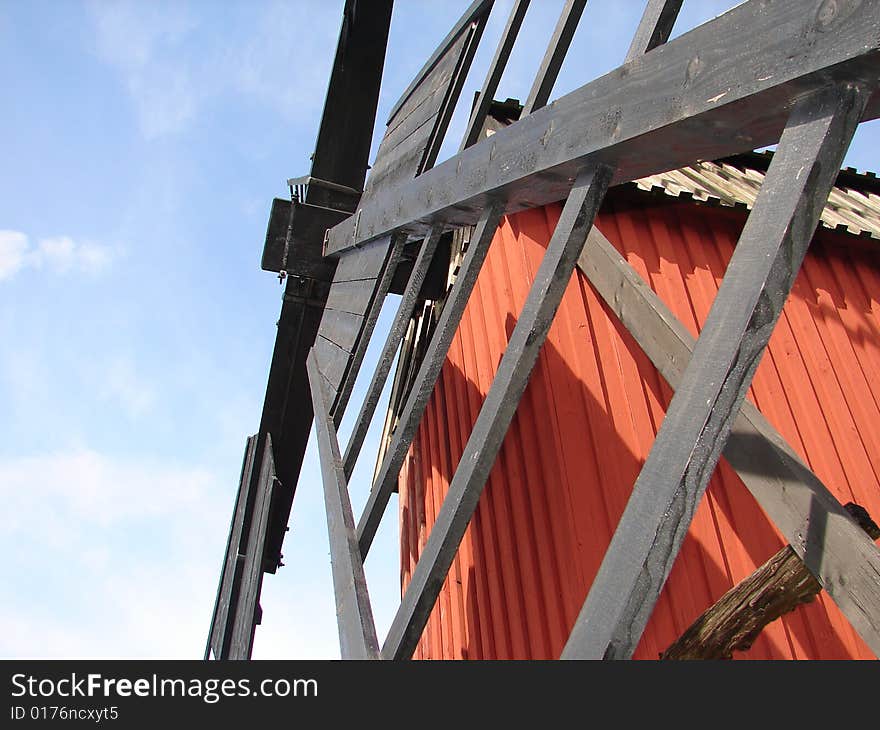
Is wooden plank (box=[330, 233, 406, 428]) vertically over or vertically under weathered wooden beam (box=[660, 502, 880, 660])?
over

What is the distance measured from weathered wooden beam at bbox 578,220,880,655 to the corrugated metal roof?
6.35 feet

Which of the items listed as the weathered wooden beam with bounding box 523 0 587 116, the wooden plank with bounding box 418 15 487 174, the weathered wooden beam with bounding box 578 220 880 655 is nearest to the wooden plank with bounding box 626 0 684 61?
the weathered wooden beam with bounding box 523 0 587 116

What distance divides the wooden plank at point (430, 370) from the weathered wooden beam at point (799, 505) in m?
0.76

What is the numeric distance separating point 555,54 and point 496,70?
0.64m

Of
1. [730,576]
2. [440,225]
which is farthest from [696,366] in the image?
[730,576]

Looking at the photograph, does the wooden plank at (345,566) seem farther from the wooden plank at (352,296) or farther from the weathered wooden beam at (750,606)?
the weathered wooden beam at (750,606)

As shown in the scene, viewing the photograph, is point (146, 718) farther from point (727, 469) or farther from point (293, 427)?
point (293, 427)

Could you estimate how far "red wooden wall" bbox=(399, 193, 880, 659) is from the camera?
3365mm

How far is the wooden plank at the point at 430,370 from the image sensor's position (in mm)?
2277

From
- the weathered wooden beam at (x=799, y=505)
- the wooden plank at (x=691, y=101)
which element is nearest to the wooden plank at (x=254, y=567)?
the weathered wooden beam at (x=799, y=505)

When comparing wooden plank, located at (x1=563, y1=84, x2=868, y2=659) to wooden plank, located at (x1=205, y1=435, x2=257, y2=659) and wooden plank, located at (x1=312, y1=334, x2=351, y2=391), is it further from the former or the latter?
wooden plank, located at (x1=205, y1=435, x2=257, y2=659)

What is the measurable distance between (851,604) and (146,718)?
1639 mm

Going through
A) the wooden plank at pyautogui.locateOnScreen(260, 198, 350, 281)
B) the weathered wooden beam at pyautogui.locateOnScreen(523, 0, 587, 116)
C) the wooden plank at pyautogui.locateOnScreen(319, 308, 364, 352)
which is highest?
the wooden plank at pyautogui.locateOnScreen(260, 198, 350, 281)

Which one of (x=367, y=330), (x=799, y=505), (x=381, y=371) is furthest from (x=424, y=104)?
(x=799, y=505)
